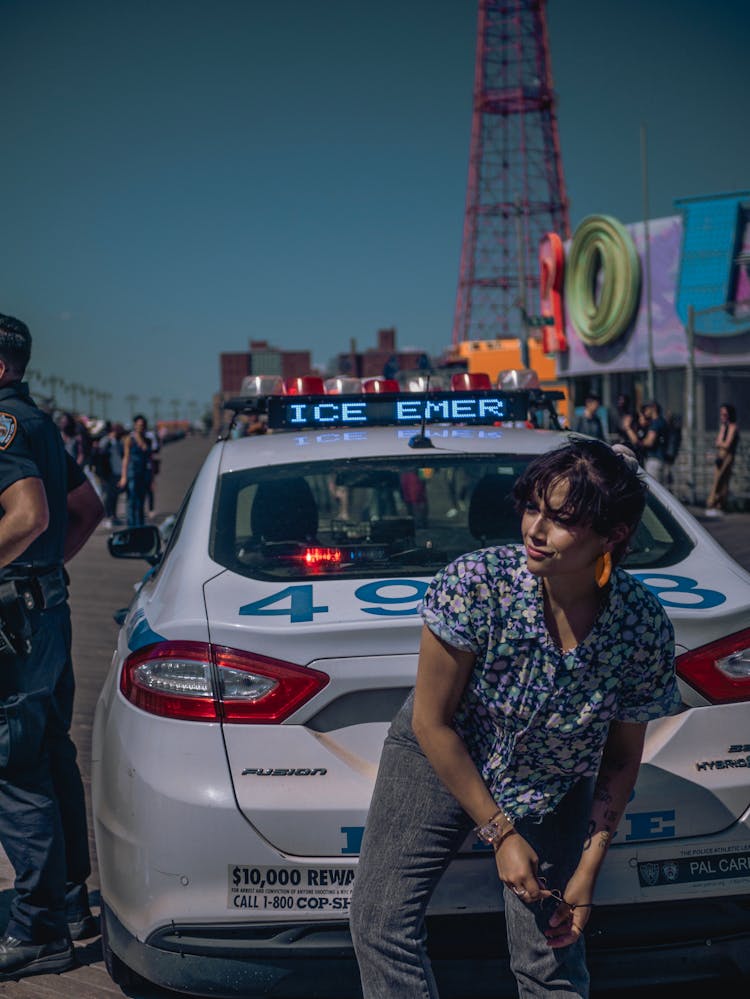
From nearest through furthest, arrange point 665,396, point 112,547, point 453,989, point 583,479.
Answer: point 583,479 < point 453,989 < point 112,547 < point 665,396

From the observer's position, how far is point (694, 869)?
2.77 metres

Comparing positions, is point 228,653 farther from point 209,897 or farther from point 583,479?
point 583,479

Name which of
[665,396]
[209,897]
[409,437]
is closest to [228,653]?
[209,897]

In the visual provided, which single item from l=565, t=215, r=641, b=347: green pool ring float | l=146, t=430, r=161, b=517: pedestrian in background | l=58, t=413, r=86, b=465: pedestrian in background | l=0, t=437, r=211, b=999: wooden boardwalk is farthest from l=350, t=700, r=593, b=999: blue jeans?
l=565, t=215, r=641, b=347: green pool ring float

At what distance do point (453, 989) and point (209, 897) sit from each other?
58cm

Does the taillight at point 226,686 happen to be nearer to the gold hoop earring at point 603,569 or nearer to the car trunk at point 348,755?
the car trunk at point 348,755

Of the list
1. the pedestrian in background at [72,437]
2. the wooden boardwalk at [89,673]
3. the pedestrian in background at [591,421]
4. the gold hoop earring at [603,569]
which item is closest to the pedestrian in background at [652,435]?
the pedestrian in background at [591,421]

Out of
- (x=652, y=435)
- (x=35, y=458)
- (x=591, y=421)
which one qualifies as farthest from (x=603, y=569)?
(x=652, y=435)

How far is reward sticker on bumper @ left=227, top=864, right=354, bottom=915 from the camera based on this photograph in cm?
269

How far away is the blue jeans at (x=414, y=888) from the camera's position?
2.25 meters

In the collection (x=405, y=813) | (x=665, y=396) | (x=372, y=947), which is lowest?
(x=665, y=396)

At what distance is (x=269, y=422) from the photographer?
186 inches

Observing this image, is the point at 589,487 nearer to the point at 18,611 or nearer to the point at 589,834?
the point at 589,834

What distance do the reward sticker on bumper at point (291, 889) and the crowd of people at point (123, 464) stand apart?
1135 centimetres
